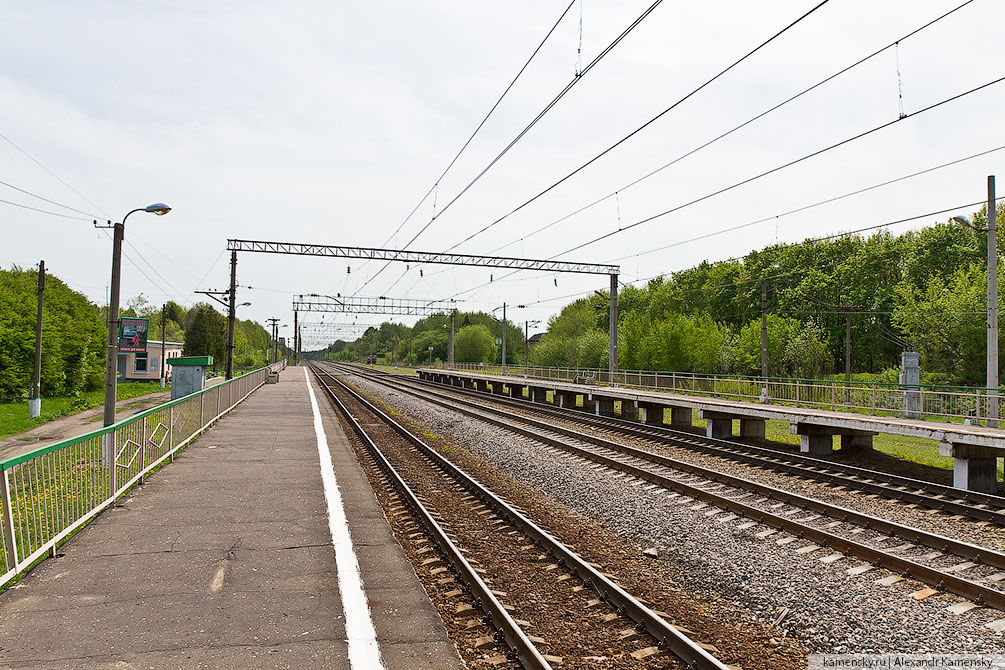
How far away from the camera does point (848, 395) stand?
19.1 meters

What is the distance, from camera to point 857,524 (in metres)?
9.96

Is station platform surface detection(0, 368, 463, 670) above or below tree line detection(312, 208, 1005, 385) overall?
below

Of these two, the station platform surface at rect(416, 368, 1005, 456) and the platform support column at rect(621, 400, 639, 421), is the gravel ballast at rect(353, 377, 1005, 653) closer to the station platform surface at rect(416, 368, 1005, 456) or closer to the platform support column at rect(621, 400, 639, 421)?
the station platform surface at rect(416, 368, 1005, 456)

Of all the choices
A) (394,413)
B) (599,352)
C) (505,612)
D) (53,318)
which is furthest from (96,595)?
(599,352)

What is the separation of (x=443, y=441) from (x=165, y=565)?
14.0m

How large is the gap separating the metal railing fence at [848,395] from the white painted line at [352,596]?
14030 mm

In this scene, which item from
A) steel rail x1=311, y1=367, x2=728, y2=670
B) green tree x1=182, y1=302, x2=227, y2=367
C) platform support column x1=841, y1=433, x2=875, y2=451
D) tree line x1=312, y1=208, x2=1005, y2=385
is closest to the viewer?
steel rail x1=311, y1=367, x2=728, y2=670

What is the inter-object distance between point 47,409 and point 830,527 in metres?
38.0

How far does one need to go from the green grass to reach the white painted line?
22163 millimetres

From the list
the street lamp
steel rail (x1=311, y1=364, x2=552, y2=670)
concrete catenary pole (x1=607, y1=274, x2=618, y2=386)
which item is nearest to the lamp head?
→ the street lamp

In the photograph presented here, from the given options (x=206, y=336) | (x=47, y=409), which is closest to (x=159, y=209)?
(x=47, y=409)

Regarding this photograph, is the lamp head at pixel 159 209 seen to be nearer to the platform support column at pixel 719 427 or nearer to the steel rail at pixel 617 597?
the steel rail at pixel 617 597

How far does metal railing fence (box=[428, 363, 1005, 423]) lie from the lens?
1597 centimetres

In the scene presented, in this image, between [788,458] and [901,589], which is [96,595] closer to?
[901,589]
